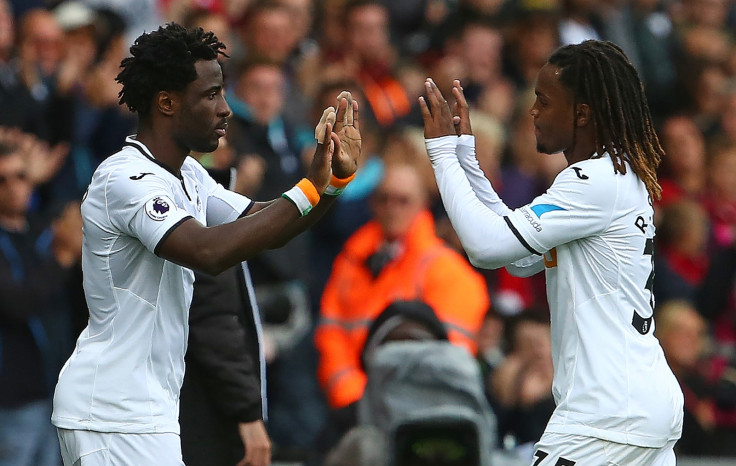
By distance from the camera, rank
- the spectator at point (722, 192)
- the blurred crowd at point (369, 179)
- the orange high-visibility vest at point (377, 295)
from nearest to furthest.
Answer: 1. the orange high-visibility vest at point (377, 295)
2. the blurred crowd at point (369, 179)
3. the spectator at point (722, 192)

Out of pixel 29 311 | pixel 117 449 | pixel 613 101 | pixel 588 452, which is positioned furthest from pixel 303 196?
pixel 29 311

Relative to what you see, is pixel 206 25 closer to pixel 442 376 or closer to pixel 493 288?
pixel 493 288

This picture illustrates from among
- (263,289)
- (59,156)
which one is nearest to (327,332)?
(263,289)

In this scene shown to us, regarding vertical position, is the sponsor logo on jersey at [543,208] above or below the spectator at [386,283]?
above

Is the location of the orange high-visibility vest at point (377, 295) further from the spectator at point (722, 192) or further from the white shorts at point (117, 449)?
the white shorts at point (117, 449)

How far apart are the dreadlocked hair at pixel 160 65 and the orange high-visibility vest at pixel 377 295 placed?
3010 mm

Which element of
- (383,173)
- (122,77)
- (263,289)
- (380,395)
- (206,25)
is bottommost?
(380,395)

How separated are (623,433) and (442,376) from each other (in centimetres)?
225

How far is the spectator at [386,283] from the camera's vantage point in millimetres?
7488

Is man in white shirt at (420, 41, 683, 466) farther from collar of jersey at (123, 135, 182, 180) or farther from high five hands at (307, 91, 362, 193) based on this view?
collar of jersey at (123, 135, 182, 180)

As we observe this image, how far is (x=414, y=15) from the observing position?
10.8m

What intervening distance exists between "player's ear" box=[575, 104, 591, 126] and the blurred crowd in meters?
2.40

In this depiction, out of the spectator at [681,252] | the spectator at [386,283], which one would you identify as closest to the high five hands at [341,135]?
the spectator at [386,283]

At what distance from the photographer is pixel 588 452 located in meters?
4.42
